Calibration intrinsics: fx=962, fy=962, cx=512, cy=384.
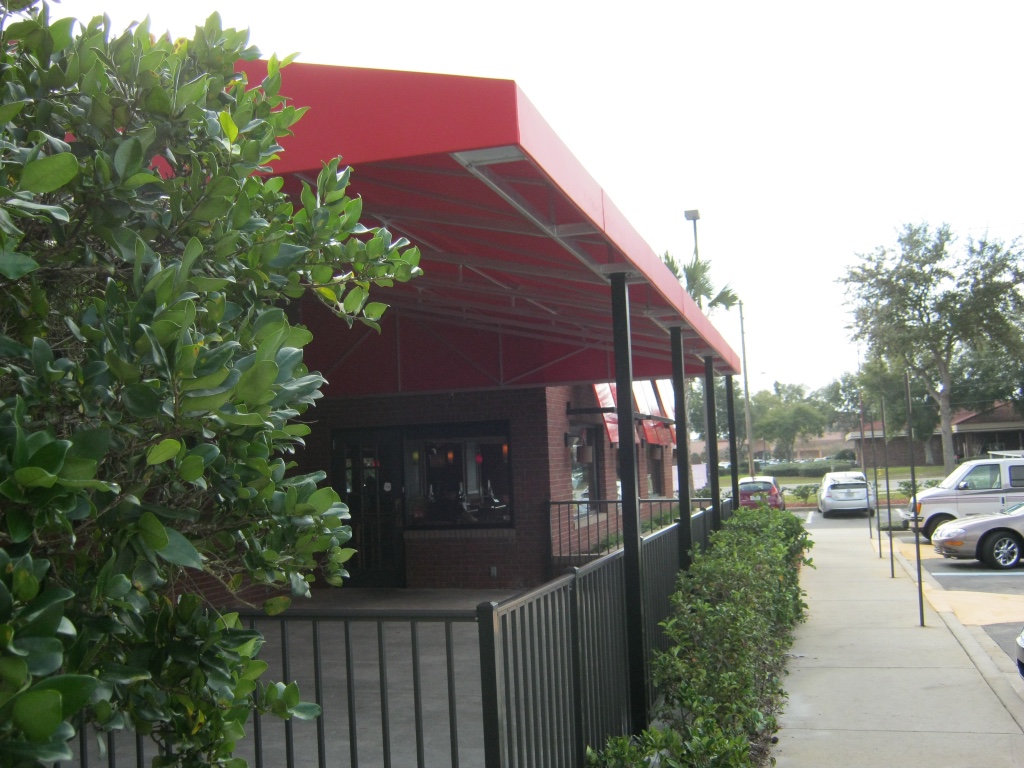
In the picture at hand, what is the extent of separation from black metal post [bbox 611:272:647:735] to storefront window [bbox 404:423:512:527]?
275 inches

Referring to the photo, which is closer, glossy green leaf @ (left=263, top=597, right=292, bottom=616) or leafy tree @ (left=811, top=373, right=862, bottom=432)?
glossy green leaf @ (left=263, top=597, right=292, bottom=616)

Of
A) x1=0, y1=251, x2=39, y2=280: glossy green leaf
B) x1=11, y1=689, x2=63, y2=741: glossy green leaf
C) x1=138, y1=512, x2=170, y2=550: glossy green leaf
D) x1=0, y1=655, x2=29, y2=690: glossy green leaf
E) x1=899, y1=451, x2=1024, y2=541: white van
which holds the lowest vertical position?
x1=899, y1=451, x2=1024, y2=541: white van

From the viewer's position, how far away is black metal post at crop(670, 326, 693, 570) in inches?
343

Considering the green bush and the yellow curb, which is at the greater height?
the green bush

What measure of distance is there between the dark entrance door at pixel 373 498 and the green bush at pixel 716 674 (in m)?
6.16

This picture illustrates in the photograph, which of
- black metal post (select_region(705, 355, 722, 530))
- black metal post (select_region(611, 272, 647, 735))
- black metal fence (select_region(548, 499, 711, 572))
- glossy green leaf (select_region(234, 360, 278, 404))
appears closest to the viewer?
glossy green leaf (select_region(234, 360, 278, 404))

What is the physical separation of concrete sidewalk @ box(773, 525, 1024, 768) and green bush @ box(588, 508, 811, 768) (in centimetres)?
51

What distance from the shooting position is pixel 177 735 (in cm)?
238

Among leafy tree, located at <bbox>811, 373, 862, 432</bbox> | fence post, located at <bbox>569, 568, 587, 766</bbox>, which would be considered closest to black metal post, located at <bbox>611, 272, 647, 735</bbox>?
fence post, located at <bbox>569, 568, 587, 766</bbox>

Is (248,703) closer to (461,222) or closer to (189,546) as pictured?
(189,546)

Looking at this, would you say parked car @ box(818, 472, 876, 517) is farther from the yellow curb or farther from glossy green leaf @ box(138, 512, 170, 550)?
glossy green leaf @ box(138, 512, 170, 550)

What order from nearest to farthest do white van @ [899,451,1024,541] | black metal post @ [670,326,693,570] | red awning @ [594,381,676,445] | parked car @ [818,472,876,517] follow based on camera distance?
black metal post @ [670,326,693,570], red awning @ [594,381,676,445], white van @ [899,451,1024,541], parked car @ [818,472,876,517]

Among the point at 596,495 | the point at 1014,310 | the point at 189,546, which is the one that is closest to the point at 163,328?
the point at 189,546

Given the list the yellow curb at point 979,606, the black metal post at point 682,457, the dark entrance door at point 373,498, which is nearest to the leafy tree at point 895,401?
the yellow curb at point 979,606
